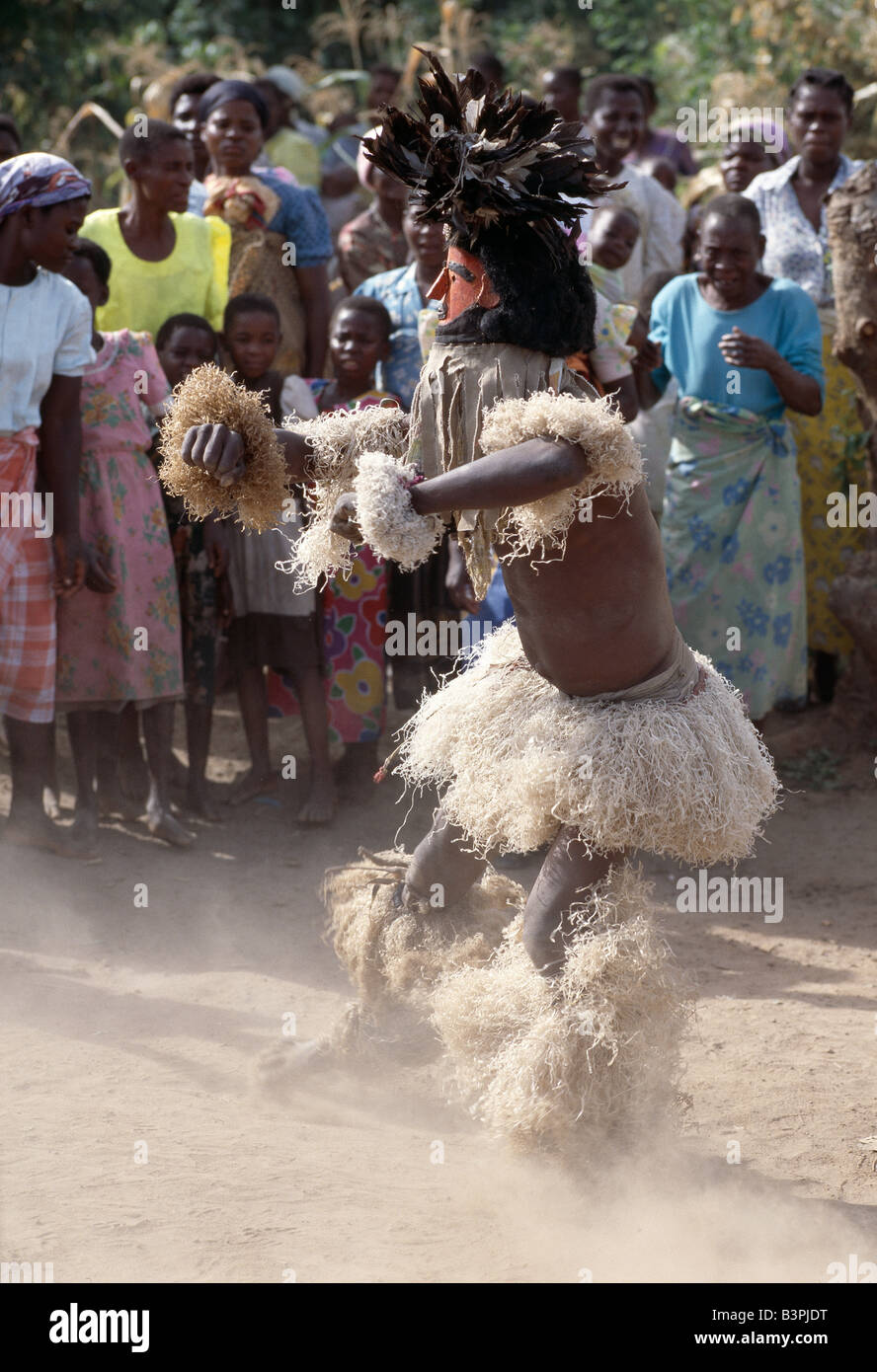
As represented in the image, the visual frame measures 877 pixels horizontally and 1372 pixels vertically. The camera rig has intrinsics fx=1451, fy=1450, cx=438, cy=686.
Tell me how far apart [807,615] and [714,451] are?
3.94ft

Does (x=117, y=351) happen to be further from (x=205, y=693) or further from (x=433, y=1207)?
(x=433, y=1207)

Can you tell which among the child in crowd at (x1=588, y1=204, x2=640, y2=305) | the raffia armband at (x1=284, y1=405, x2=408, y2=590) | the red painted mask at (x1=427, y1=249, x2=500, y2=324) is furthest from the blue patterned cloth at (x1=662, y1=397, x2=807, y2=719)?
the red painted mask at (x1=427, y1=249, x2=500, y2=324)

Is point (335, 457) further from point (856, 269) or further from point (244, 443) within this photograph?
point (856, 269)

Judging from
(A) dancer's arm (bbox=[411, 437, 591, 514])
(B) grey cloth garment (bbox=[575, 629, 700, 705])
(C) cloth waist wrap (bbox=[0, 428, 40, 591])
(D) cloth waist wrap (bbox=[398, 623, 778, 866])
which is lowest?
(D) cloth waist wrap (bbox=[398, 623, 778, 866])

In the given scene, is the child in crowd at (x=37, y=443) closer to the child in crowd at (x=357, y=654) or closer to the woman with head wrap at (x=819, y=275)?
the child in crowd at (x=357, y=654)

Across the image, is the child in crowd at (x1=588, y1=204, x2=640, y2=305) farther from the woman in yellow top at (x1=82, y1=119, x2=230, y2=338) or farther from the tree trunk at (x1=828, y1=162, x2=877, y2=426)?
the woman in yellow top at (x1=82, y1=119, x2=230, y2=338)

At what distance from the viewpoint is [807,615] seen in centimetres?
651

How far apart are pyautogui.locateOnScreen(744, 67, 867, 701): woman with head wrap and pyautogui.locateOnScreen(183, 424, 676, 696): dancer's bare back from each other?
336 centimetres

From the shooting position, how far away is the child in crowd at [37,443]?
4.59 meters

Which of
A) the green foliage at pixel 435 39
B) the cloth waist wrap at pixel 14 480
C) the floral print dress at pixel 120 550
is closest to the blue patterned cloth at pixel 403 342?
the floral print dress at pixel 120 550

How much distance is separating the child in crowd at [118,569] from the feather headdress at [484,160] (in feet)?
7.78

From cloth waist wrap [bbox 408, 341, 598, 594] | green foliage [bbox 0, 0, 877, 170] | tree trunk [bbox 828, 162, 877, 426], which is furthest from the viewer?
green foliage [bbox 0, 0, 877, 170]

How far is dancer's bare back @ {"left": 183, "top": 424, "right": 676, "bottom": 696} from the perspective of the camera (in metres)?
2.96

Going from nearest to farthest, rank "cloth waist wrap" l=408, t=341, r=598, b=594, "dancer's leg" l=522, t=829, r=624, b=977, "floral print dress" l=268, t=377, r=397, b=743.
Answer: "cloth waist wrap" l=408, t=341, r=598, b=594 → "dancer's leg" l=522, t=829, r=624, b=977 → "floral print dress" l=268, t=377, r=397, b=743
